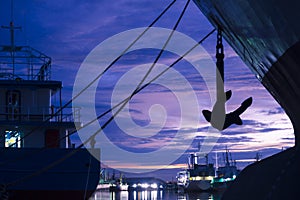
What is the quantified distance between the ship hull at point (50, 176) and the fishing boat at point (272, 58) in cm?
1461

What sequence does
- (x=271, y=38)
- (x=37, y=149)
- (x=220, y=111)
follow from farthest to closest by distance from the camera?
(x=37, y=149) < (x=220, y=111) < (x=271, y=38)

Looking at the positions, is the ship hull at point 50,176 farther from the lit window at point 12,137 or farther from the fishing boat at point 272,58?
the fishing boat at point 272,58

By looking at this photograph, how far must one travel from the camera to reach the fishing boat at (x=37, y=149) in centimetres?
2186

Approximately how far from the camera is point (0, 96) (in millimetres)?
23938

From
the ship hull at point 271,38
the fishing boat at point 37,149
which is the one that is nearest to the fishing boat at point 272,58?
the ship hull at point 271,38

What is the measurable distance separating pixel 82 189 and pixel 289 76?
17156 mm

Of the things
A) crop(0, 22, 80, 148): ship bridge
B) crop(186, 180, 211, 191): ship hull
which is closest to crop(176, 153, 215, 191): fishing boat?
crop(186, 180, 211, 191): ship hull

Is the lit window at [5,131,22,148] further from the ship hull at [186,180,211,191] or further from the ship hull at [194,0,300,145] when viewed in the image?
the ship hull at [186,180,211,191]

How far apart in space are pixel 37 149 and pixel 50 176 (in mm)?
1432

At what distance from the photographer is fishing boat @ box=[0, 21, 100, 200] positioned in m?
21.9

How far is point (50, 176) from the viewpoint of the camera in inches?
872

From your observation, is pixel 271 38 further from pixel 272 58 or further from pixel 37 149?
pixel 37 149

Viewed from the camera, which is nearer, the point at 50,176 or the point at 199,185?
the point at 50,176

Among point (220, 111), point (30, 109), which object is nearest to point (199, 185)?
point (30, 109)
